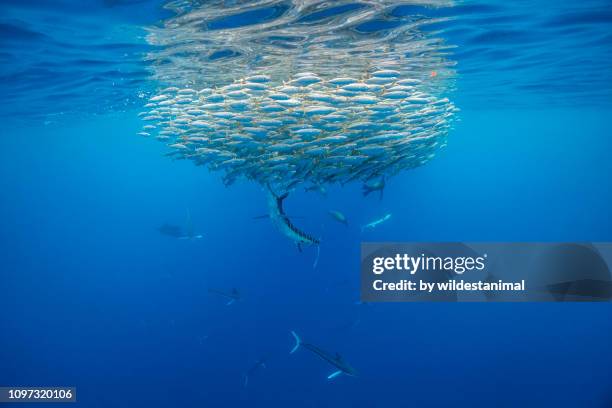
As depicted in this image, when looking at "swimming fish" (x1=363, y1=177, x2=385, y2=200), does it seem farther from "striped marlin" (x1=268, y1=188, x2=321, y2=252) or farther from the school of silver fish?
"striped marlin" (x1=268, y1=188, x2=321, y2=252)

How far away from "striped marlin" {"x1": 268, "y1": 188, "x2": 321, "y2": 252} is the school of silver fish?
44.7 inches

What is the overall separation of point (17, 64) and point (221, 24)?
18.8 ft

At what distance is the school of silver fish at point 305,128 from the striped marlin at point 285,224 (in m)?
1.14

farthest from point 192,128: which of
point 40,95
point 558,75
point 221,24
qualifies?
point 558,75

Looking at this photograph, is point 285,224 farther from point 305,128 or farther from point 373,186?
point 373,186

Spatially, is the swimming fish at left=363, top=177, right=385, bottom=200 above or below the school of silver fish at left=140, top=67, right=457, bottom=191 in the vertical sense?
below

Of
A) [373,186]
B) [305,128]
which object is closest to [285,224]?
[305,128]

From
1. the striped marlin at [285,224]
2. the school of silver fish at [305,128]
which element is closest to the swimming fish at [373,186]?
the school of silver fish at [305,128]

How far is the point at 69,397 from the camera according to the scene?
857cm

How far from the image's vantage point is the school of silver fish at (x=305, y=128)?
8.65 meters

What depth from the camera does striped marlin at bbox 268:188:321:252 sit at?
24.0 ft

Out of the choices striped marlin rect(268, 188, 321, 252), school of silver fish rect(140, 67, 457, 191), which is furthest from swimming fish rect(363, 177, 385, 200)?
striped marlin rect(268, 188, 321, 252)

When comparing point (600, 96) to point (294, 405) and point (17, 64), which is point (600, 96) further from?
point (17, 64)

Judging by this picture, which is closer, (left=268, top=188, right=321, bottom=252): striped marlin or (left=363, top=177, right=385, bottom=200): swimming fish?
(left=268, top=188, right=321, bottom=252): striped marlin
